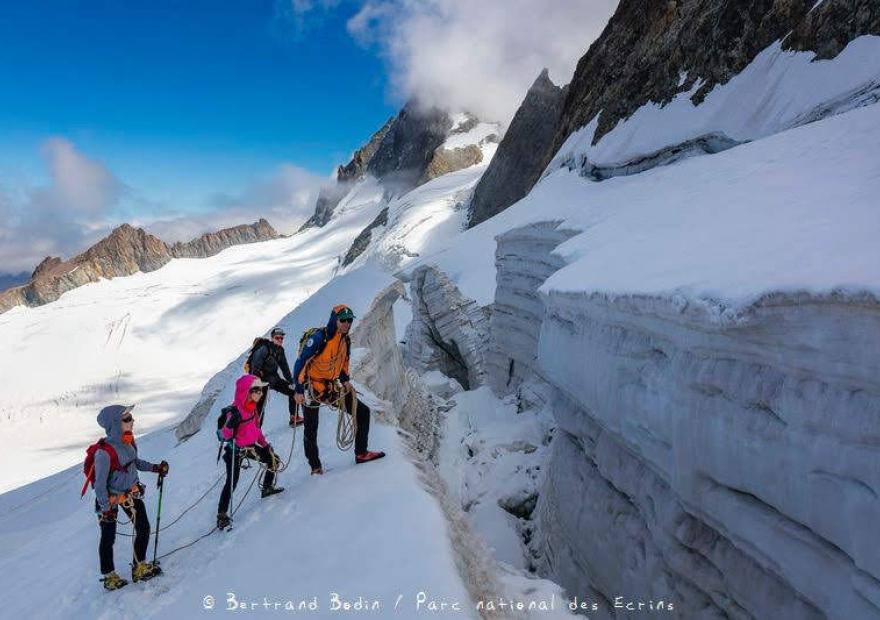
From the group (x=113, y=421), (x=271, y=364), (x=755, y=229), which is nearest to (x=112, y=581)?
(x=113, y=421)

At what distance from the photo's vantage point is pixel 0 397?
5506 centimetres

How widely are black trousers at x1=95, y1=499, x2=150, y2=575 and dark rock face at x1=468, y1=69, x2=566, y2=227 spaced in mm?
42203

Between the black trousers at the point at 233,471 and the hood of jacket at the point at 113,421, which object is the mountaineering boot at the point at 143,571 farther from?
the hood of jacket at the point at 113,421

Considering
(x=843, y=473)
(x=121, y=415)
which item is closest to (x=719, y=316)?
(x=843, y=473)

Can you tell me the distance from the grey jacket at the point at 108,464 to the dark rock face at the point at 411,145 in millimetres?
79051

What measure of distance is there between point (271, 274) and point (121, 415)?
8384 centimetres

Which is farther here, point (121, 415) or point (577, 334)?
point (577, 334)

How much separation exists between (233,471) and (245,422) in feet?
1.98

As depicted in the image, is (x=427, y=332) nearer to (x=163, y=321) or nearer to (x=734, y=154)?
(x=734, y=154)

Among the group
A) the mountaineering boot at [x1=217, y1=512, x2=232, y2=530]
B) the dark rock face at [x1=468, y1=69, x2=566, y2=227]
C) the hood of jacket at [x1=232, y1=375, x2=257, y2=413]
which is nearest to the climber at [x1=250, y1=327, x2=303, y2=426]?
the hood of jacket at [x1=232, y1=375, x2=257, y2=413]

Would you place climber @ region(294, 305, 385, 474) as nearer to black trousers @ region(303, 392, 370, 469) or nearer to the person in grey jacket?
black trousers @ region(303, 392, 370, 469)

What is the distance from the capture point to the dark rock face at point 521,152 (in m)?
46.6

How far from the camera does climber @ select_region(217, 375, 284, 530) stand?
20.1ft

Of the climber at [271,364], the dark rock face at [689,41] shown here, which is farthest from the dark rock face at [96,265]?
the climber at [271,364]
